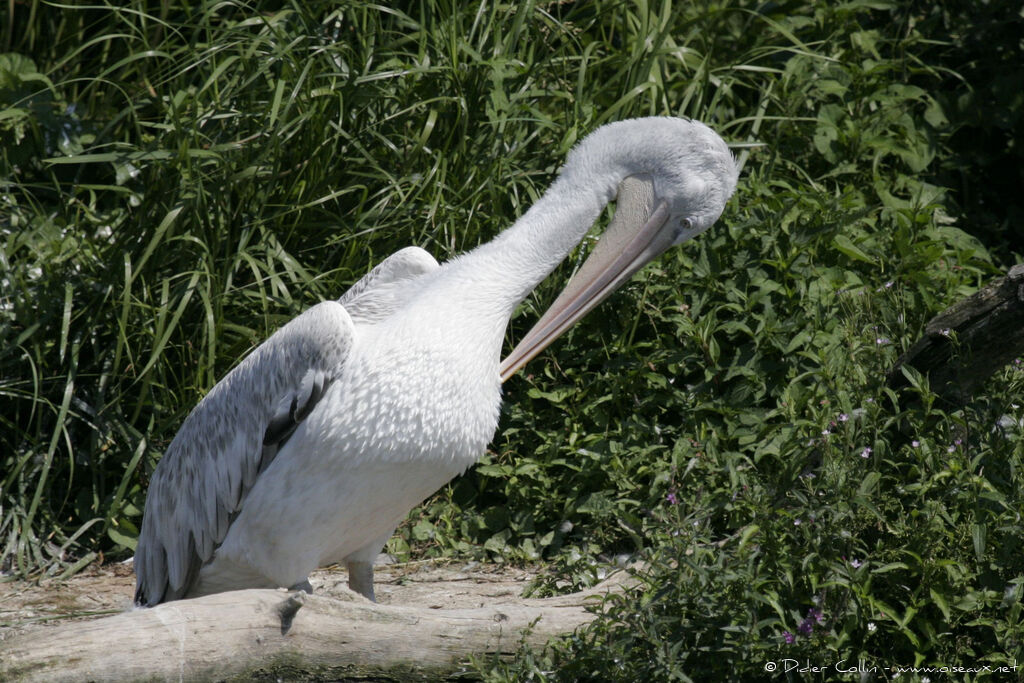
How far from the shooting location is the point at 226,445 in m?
3.33

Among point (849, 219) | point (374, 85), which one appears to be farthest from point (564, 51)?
point (849, 219)

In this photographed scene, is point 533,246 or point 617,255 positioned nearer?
point 533,246

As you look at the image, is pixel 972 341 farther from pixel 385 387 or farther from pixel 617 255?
pixel 385 387

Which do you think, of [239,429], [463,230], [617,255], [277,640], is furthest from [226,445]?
[463,230]

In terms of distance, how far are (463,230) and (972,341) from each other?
2040 mm

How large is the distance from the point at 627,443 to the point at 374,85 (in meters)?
1.73

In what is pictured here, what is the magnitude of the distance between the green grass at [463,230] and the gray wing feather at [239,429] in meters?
0.62

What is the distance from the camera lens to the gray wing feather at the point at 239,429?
10.1 feet

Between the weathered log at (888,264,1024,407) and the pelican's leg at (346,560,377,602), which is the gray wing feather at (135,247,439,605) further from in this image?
the weathered log at (888,264,1024,407)

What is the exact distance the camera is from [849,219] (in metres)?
4.17

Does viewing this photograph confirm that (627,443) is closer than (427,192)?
Yes

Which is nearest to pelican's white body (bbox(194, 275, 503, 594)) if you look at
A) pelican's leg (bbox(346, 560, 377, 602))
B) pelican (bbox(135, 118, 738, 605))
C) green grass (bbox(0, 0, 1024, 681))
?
pelican (bbox(135, 118, 738, 605))

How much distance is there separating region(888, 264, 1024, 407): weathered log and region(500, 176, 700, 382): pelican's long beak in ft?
2.32

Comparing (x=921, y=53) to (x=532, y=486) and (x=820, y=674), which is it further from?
(x=820, y=674)
